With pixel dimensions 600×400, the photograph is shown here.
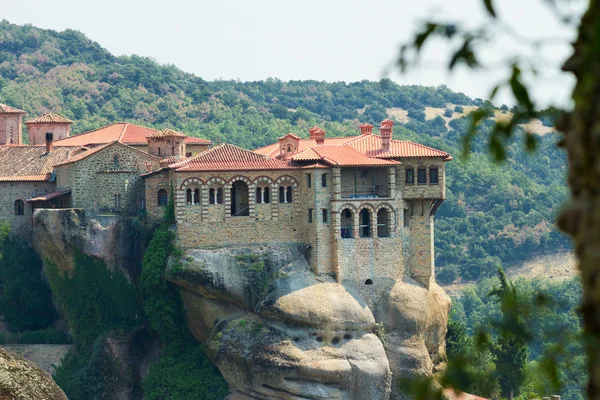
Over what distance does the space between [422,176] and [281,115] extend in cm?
7726

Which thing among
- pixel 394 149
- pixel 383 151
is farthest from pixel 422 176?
pixel 383 151

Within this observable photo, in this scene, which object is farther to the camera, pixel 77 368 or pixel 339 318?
pixel 77 368

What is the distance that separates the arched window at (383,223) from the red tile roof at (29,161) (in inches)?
614

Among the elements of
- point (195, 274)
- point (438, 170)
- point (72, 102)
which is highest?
point (72, 102)

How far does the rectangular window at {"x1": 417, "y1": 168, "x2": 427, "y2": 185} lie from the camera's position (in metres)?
54.1

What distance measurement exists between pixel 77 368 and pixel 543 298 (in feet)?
166

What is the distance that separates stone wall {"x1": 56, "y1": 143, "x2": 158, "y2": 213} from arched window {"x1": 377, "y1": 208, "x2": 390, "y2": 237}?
33.7 feet

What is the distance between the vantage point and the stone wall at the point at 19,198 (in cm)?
5931

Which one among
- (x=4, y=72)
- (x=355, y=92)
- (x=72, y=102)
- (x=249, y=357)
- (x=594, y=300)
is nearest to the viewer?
(x=594, y=300)

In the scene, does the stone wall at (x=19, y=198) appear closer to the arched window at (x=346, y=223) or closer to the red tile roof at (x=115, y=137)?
the red tile roof at (x=115, y=137)

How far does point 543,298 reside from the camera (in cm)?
677

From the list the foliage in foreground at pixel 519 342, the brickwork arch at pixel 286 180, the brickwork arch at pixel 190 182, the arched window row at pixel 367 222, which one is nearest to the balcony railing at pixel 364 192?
the arched window row at pixel 367 222

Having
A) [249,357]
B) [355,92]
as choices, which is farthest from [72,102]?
[249,357]

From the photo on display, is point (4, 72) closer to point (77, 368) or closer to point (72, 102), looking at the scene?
point (72, 102)
